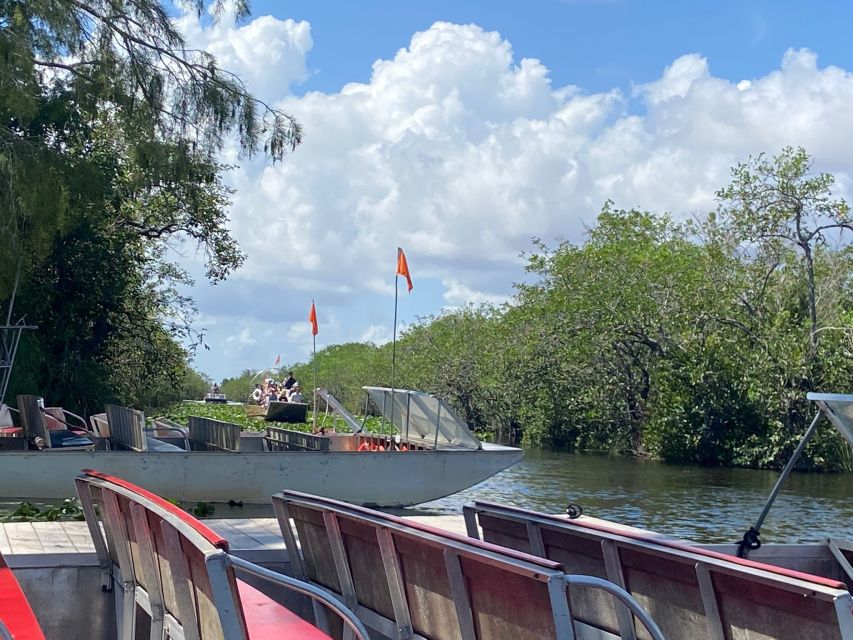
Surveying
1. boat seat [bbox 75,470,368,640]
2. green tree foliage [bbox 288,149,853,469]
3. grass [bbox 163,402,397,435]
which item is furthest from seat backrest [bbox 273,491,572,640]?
green tree foliage [bbox 288,149,853,469]

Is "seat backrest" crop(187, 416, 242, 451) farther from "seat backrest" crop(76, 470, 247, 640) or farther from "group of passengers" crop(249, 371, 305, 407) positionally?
"seat backrest" crop(76, 470, 247, 640)

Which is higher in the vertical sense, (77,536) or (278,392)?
Answer: (278,392)

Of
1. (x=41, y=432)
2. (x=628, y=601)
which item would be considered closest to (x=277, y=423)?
(x=41, y=432)

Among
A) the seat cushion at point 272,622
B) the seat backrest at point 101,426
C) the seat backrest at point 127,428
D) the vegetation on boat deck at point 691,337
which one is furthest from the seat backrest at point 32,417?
the vegetation on boat deck at point 691,337

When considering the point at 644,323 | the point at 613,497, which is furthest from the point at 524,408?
the point at 613,497

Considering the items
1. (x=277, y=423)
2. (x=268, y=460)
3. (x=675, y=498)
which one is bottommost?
(x=675, y=498)

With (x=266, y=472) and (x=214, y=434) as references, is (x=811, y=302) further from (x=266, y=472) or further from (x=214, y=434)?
(x=266, y=472)

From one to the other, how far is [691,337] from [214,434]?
818 inches

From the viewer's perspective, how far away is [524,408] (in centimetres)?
4272

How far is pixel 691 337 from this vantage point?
35781mm

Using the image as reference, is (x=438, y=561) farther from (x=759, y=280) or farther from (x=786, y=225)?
(x=759, y=280)

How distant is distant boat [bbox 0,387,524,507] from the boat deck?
6.82 metres

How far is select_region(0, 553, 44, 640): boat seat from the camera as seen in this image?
12.5ft

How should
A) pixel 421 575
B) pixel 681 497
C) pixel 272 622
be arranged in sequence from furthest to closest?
pixel 681 497 < pixel 421 575 < pixel 272 622
